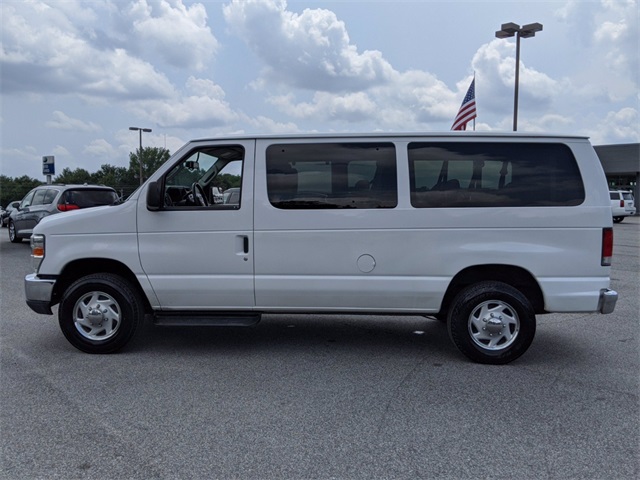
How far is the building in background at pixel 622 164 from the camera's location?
130 ft

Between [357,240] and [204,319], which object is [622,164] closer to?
[357,240]

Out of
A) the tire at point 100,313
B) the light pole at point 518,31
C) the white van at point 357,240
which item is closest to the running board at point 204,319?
the white van at point 357,240

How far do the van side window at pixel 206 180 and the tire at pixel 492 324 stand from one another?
7.77ft

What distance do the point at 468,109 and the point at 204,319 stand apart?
42.0 ft

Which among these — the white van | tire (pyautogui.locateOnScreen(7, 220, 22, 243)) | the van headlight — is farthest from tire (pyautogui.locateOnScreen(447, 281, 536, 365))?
tire (pyautogui.locateOnScreen(7, 220, 22, 243))

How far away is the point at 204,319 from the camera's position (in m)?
5.41

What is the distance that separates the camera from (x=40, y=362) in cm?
521

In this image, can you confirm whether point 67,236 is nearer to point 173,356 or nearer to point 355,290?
point 173,356

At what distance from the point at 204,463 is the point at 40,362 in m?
2.76

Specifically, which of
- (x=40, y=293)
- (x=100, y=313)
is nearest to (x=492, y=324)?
(x=100, y=313)

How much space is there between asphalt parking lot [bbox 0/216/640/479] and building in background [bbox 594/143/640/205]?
3903 cm

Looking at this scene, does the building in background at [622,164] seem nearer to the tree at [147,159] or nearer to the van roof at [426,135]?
the van roof at [426,135]

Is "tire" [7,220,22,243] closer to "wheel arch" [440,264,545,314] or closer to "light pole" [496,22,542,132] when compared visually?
"wheel arch" [440,264,545,314]

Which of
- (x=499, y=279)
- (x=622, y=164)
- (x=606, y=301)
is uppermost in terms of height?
(x=622, y=164)
